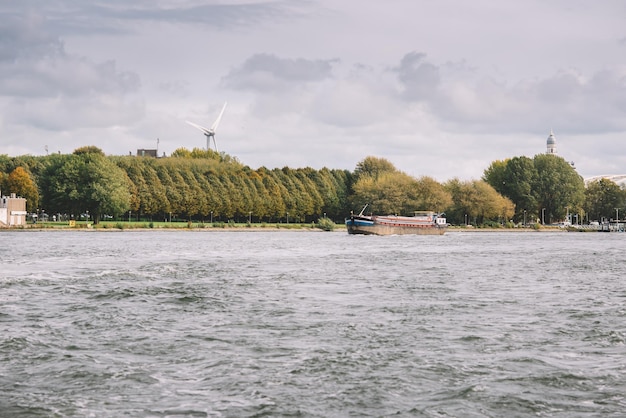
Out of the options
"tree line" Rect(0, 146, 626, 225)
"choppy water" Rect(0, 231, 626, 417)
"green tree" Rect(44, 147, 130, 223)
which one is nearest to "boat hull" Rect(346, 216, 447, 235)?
"tree line" Rect(0, 146, 626, 225)

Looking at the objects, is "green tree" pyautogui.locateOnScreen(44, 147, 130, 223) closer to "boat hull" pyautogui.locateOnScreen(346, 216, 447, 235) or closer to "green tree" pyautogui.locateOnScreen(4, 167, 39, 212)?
"green tree" pyautogui.locateOnScreen(4, 167, 39, 212)

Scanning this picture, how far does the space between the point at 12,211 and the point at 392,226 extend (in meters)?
65.0

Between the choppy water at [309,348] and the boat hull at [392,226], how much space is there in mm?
101669

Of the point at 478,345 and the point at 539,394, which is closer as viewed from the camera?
the point at 539,394

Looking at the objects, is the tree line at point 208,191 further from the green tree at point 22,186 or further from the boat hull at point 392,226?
the boat hull at point 392,226

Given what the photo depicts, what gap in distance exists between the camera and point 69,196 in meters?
142

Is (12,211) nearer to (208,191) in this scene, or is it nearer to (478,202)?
(208,191)

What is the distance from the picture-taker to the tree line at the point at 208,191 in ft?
474

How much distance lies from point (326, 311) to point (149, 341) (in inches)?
306

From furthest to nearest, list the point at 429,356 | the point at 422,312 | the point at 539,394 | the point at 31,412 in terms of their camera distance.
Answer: the point at 422,312 → the point at 429,356 → the point at 539,394 → the point at 31,412

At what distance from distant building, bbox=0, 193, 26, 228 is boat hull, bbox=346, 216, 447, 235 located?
55.9 meters

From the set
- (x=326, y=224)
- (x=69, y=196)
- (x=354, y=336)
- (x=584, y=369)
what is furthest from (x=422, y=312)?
(x=326, y=224)

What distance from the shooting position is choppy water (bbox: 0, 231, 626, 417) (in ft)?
47.3

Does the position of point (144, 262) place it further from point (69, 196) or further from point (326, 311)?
point (69, 196)
